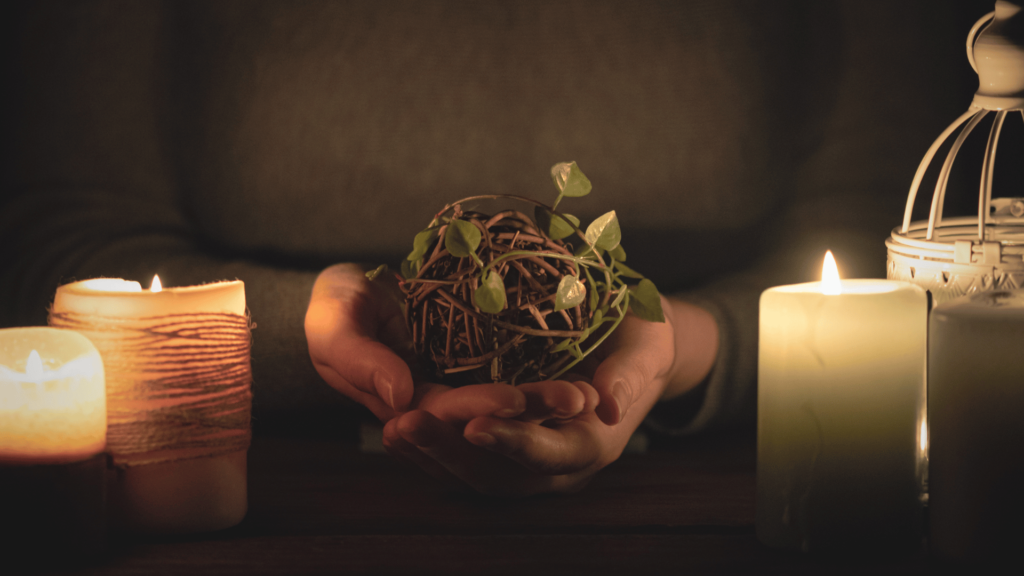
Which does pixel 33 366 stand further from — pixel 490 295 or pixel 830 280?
pixel 830 280

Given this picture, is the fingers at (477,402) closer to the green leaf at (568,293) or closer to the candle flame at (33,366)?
the green leaf at (568,293)

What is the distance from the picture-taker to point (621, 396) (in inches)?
24.1

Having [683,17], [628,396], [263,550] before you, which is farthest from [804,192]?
[263,550]

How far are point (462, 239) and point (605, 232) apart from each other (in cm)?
13

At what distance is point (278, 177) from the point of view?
1083mm

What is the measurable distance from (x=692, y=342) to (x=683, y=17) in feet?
1.45

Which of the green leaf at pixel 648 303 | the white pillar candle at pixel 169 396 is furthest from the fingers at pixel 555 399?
the white pillar candle at pixel 169 396

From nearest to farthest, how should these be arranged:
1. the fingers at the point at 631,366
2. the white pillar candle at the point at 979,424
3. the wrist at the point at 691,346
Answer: the white pillar candle at the point at 979,424 → the fingers at the point at 631,366 → the wrist at the point at 691,346

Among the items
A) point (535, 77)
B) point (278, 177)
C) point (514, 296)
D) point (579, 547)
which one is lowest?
point (579, 547)

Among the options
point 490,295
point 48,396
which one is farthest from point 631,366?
point 48,396

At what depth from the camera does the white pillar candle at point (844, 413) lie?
53 centimetres

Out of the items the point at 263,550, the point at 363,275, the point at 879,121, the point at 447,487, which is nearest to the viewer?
the point at 263,550

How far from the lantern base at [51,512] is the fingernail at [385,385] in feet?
0.62

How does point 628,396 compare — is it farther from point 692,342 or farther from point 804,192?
point 804,192
